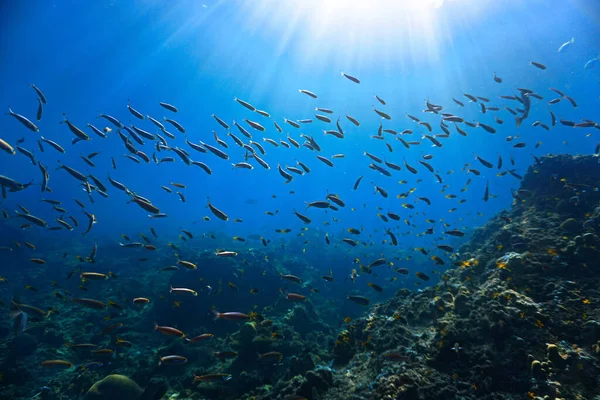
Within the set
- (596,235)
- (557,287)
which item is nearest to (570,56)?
(596,235)

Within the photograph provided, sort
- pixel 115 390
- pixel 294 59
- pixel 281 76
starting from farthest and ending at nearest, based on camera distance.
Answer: pixel 281 76, pixel 294 59, pixel 115 390

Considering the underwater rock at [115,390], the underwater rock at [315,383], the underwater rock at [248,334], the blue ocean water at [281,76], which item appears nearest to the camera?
the underwater rock at [315,383]

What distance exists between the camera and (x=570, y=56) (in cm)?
3597

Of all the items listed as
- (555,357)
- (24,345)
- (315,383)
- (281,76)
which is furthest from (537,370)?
(281,76)

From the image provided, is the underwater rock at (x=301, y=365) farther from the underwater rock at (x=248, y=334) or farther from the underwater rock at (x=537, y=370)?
the underwater rock at (x=537, y=370)

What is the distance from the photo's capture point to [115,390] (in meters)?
7.52

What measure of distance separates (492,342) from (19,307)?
43.1 ft

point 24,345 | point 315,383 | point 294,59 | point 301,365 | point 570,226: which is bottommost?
point 24,345

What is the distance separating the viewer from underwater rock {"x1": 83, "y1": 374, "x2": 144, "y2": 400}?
24.5ft

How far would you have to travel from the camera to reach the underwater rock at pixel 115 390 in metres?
7.46

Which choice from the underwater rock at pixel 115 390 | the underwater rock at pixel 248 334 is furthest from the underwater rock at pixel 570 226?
the underwater rock at pixel 115 390

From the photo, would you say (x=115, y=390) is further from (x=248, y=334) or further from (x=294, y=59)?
(x=294, y=59)

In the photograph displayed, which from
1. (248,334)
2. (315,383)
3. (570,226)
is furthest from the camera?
(570,226)

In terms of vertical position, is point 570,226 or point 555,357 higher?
point 570,226
